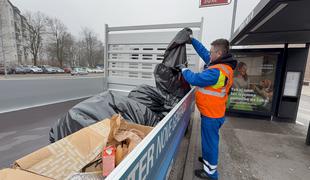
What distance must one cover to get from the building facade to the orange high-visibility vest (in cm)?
3079

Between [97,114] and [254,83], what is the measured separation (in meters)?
4.78

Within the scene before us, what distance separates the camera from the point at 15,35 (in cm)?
2455

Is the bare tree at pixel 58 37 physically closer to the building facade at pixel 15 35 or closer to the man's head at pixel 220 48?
the building facade at pixel 15 35

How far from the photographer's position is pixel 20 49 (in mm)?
26266

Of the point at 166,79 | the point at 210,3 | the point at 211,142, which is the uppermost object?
the point at 210,3

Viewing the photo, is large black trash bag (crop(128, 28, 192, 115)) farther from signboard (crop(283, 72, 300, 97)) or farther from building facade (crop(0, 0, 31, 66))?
building facade (crop(0, 0, 31, 66))

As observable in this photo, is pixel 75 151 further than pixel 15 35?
No

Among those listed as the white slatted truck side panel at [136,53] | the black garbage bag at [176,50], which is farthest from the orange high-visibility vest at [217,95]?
the white slatted truck side panel at [136,53]

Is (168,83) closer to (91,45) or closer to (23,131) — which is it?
(23,131)

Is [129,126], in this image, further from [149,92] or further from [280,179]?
[280,179]

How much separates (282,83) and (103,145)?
532cm

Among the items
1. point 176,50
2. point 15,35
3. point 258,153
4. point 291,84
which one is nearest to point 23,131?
point 176,50

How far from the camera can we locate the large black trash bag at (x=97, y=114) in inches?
53.5

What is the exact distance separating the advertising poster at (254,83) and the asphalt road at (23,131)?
4902 millimetres
